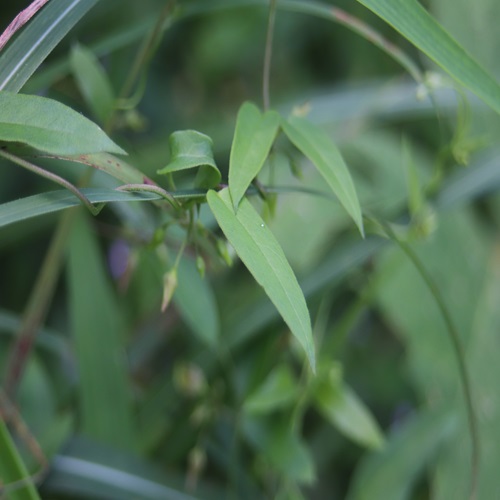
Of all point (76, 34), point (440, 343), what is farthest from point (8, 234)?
point (440, 343)

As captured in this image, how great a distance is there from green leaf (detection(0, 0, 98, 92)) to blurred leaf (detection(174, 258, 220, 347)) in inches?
11.4

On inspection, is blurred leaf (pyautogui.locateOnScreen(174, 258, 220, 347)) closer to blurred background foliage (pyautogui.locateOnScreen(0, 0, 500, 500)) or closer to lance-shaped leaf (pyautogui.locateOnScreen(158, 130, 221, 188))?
blurred background foliage (pyautogui.locateOnScreen(0, 0, 500, 500))

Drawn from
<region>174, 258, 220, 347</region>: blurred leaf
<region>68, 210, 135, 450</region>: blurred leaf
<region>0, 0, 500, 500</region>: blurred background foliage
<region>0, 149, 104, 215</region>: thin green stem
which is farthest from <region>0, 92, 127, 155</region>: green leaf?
<region>68, 210, 135, 450</region>: blurred leaf

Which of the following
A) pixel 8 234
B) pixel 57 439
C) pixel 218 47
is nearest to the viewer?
pixel 57 439

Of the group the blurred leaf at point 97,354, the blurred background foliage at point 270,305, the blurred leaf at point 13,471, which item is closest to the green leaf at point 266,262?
the blurred background foliage at point 270,305

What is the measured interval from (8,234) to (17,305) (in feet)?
0.48

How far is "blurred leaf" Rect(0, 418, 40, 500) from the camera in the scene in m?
0.47

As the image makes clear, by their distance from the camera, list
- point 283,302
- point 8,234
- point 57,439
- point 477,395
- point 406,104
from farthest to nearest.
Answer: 1. point 406,104
2. point 8,234
3. point 477,395
4. point 57,439
5. point 283,302

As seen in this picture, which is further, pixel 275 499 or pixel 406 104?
pixel 406 104

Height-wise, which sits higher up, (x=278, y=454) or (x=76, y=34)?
(x=76, y=34)

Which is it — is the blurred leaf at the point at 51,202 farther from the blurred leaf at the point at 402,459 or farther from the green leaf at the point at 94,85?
the blurred leaf at the point at 402,459

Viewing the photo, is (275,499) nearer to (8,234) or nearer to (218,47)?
(8,234)

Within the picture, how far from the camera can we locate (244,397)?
28.9 inches

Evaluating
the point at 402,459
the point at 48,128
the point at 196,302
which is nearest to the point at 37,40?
the point at 48,128
